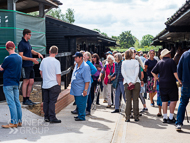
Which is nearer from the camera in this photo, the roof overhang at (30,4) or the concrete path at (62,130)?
the concrete path at (62,130)

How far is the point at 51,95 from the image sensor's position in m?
7.36

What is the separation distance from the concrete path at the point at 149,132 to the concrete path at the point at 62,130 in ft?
0.71

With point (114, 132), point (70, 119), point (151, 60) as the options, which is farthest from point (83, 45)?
point (114, 132)

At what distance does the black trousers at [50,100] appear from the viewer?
736 cm

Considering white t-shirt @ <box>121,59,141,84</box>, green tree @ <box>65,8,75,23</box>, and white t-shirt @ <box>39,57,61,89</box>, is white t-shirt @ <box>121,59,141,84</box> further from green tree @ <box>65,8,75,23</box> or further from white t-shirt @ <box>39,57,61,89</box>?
green tree @ <box>65,8,75,23</box>

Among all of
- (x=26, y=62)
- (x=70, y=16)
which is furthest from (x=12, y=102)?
(x=70, y=16)

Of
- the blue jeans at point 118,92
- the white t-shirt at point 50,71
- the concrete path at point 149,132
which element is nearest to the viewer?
the concrete path at point 149,132

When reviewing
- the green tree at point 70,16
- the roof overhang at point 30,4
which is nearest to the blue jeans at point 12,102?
the roof overhang at point 30,4

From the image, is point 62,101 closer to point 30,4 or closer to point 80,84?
point 80,84

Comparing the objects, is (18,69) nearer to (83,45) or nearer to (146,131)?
(146,131)
